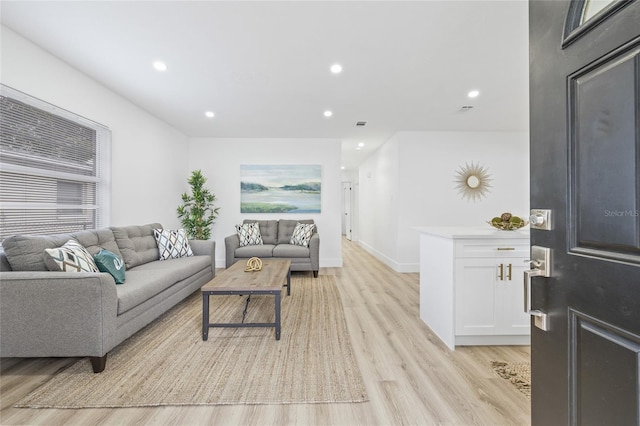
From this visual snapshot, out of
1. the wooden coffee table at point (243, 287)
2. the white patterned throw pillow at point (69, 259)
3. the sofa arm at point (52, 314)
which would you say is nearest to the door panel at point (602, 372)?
the wooden coffee table at point (243, 287)

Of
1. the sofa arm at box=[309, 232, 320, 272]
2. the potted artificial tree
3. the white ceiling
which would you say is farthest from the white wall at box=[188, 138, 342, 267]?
the white ceiling

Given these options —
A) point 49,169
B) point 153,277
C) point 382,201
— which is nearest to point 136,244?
point 153,277

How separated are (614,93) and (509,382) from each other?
1900 mm

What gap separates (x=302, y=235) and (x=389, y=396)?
10.3 feet

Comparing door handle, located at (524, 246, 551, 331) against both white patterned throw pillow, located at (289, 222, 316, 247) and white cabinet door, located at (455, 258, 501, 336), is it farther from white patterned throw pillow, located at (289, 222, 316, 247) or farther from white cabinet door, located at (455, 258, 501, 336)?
white patterned throw pillow, located at (289, 222, 316, 247)

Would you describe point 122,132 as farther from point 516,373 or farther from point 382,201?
point 516,373

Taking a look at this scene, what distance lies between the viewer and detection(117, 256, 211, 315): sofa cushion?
2.10m

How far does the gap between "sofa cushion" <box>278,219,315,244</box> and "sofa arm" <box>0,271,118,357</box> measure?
122 inches

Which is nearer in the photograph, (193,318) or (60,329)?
(60,329)

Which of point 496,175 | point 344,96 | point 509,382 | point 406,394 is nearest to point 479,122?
point 496,175

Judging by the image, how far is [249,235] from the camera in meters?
4.57

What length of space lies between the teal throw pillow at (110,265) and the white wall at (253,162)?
286 cm

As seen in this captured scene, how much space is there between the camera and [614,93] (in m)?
0.62

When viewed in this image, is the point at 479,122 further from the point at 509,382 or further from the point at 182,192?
the point at 182,192
